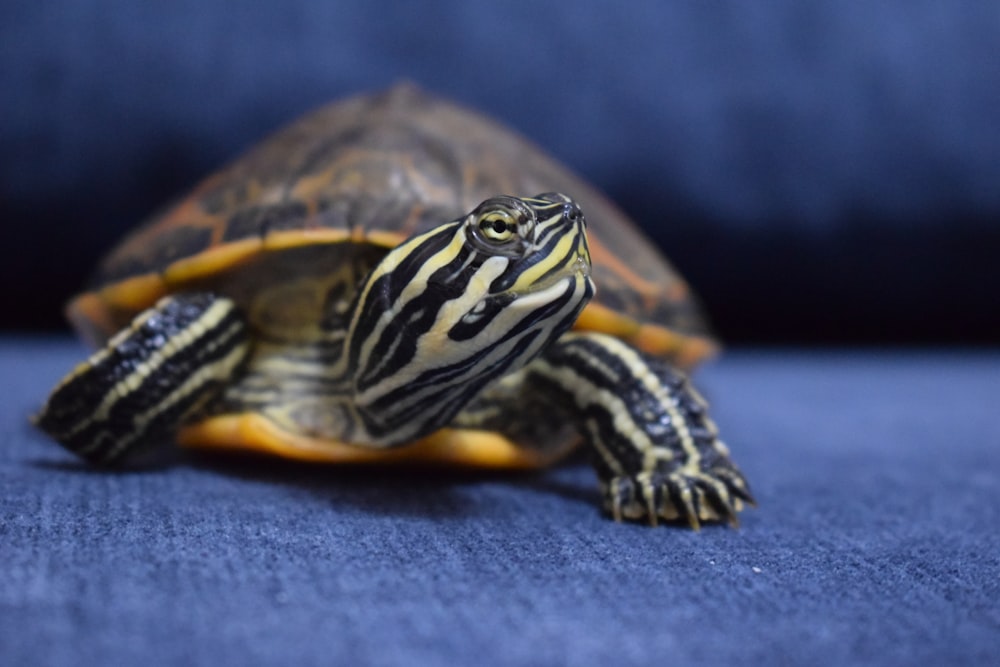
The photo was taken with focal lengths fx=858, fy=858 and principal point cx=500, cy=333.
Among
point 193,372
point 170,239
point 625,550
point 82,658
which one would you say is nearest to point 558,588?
point 625,550

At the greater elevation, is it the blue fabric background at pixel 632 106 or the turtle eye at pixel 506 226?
the blue fabric background at pixel 632 106

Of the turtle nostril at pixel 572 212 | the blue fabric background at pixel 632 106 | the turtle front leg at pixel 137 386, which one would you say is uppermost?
the blue fabric background at pixel 632 106

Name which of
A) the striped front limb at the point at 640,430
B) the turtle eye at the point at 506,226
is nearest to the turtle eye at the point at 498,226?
the turtle eye at the point at 506,226

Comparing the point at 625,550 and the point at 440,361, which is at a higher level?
the point at 440,361

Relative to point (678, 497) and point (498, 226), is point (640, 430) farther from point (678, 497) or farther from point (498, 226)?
point (498, 226)

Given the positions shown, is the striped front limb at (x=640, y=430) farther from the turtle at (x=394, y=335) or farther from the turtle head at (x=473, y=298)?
the turtle head at (x=473, y=298)

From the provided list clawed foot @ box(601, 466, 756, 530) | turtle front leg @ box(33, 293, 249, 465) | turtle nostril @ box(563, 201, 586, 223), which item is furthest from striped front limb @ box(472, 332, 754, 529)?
turtle front leg @ box(33, 293, 249, 465)

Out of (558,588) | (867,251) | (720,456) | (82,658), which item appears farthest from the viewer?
(867,251)

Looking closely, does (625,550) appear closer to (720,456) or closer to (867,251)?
(720,456)
